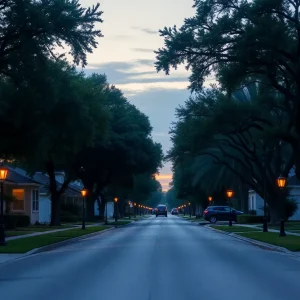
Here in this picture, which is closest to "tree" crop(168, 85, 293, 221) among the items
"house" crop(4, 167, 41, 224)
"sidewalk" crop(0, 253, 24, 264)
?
"house" crop(4, 167, 41, 224)

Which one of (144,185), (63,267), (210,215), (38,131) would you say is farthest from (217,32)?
(144,185)

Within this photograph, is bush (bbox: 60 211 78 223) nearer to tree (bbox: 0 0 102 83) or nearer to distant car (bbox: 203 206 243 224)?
distant car (bbox: 203 206 243 224)

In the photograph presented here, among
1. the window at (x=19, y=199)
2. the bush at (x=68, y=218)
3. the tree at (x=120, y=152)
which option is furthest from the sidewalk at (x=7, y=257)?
the bush at (x=68, y=218)

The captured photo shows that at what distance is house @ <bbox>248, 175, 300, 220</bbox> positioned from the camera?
73.5m

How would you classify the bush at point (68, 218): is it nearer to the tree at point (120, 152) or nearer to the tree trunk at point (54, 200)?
the tree at point (120, 152)

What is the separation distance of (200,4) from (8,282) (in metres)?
19.1

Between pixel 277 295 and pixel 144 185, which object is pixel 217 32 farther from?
pixel 144 185

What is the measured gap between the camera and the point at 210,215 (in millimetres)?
69625

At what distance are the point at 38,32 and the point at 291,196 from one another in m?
46.1

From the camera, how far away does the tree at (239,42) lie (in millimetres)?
30266

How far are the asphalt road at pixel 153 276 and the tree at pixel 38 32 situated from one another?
28.9ft

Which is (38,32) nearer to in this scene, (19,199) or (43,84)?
(43,84)

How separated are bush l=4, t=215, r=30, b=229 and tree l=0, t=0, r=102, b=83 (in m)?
19.9

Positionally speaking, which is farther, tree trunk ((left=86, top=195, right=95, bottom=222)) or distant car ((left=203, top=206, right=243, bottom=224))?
tree trunk ((left=86, top=195, right=95, bottom=222))
